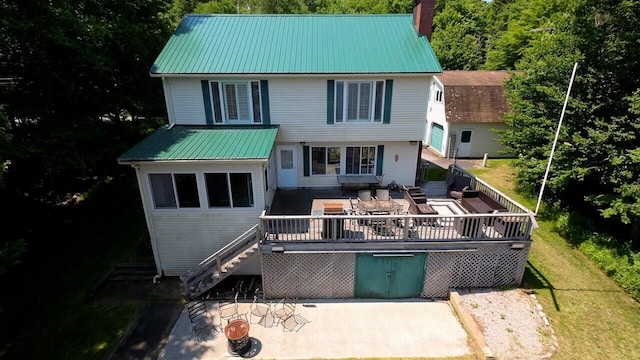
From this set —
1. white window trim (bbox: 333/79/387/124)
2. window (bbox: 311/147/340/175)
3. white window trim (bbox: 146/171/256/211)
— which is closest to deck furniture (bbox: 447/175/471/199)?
white window trim (bbox: 333/79/387/124)

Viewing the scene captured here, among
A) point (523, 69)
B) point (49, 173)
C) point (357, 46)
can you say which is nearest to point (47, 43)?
point (49, 173)

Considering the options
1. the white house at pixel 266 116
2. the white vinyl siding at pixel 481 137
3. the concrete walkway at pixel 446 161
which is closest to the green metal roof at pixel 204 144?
the white house at pixel 266 116

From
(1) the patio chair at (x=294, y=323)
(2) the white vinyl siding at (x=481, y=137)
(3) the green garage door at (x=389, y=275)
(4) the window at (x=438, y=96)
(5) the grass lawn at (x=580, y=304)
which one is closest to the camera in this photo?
(5) the grass lawn at (x=580, y=304)

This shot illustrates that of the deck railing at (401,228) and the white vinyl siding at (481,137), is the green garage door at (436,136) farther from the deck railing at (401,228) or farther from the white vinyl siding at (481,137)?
the deck railing at (401,228)

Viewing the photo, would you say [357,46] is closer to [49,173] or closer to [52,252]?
[49,173]

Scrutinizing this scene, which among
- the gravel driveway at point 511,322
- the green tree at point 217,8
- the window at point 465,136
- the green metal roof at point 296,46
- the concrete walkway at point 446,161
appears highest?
the green tree at point 217,8
